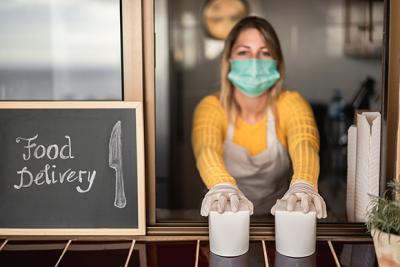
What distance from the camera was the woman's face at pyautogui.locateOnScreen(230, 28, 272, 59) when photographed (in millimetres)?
1330

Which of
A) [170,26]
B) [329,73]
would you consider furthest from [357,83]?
[170,26]

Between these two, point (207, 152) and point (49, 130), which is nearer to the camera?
point (49, 130)

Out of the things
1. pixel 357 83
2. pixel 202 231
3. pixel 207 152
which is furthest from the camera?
pixel 357 83

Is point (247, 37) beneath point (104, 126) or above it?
above

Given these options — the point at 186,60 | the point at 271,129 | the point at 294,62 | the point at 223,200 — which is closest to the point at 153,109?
the point at 223,200

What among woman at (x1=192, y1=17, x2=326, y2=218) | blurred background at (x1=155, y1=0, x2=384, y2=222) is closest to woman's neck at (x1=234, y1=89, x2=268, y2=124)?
woman at (x1=192, y1=17, x2=326, y2=218)

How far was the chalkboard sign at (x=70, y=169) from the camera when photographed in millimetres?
1130

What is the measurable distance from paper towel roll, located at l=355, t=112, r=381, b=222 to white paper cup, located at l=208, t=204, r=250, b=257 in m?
0.28

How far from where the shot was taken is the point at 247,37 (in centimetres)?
135

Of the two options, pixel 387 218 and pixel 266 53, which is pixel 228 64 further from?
pixel 387 218

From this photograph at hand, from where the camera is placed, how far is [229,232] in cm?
104

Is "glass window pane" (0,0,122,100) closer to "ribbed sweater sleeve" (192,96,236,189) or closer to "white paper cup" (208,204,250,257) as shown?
"ribbed sweater sleeve" (192,96,236,189)

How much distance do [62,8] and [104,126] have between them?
1.65 ft

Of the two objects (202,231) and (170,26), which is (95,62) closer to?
(170,26)
